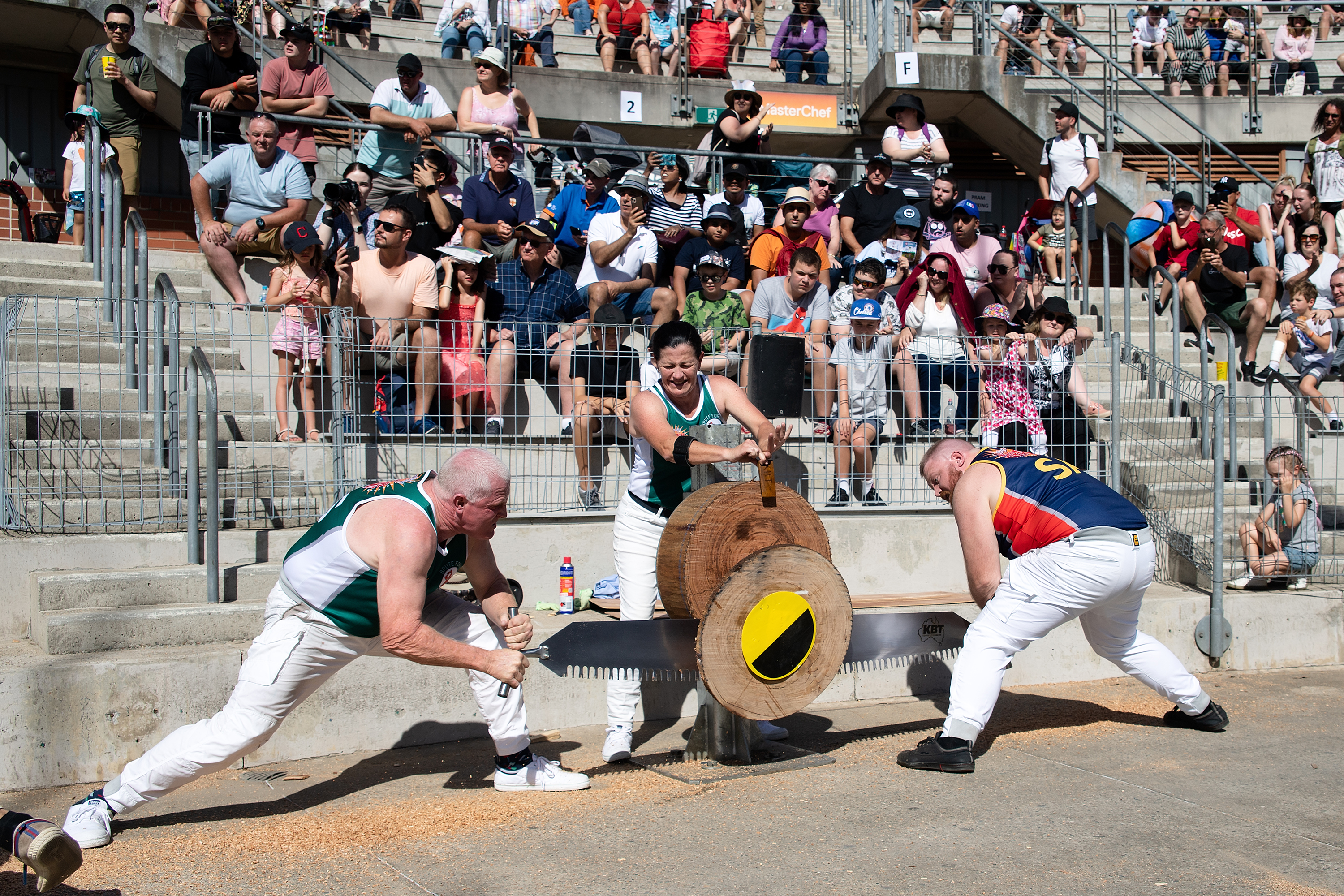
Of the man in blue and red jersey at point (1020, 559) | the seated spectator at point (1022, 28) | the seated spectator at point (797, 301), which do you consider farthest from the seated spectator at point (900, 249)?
the seated spectator at point (1022, 28)

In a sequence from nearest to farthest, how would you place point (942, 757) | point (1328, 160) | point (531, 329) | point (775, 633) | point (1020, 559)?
point (775, 633)
point (942, 757)
point (1020, 559)
point (531, 329)
point (1328, 160)

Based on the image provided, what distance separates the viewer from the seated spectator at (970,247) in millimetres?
10414

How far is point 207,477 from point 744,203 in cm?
663

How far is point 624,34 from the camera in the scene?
1628cm

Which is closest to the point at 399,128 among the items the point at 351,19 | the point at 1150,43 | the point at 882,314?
the point at 351,19

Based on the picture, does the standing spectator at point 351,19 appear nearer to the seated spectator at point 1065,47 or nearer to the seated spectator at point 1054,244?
the seated spectator at point 1054,244

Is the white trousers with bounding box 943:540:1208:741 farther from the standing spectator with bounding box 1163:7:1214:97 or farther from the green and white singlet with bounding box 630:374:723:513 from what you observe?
the standing spectator with bounding box 1163:7:1214:97

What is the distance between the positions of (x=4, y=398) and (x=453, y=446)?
8.20 ft

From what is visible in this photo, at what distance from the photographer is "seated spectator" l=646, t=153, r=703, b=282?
10242 millimetres

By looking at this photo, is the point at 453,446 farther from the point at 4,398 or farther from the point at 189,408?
the point at 4,398

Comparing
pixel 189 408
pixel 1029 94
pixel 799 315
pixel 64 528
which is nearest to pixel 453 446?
pixel 189 408

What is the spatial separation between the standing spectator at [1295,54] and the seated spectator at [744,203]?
9.68 meters

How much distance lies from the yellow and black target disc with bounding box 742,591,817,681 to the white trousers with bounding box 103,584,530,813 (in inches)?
45.8

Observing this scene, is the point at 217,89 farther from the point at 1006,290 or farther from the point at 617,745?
the point at 617,745
